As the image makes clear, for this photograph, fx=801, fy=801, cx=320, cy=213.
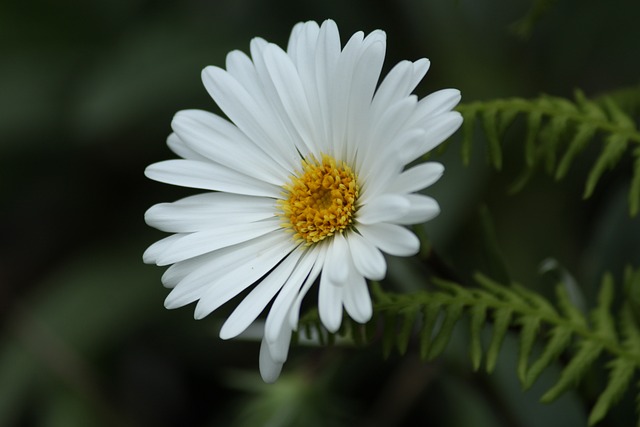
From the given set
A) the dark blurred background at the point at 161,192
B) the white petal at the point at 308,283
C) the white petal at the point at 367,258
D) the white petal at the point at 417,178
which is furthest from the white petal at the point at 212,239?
the dark blurred background at the point at 161,192

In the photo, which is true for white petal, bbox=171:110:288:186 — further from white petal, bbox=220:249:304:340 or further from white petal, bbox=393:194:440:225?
white petal, bbox=393:194:440:225

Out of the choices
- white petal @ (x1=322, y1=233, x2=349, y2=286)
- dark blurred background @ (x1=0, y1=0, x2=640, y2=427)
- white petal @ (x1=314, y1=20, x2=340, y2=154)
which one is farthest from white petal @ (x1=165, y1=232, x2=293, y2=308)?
dark blurred background @ (x1=0, y1=0, x2=640, y2=427)

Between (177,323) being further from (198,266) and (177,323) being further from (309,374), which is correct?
(198,266)

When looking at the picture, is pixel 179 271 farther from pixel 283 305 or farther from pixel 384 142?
pixel 384 142

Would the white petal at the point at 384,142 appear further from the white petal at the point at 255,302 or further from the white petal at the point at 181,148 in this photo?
the white petal at the point at 181,148

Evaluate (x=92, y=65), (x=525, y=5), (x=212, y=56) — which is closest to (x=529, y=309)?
(x=525, y=5)

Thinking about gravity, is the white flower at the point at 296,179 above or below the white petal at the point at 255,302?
above
